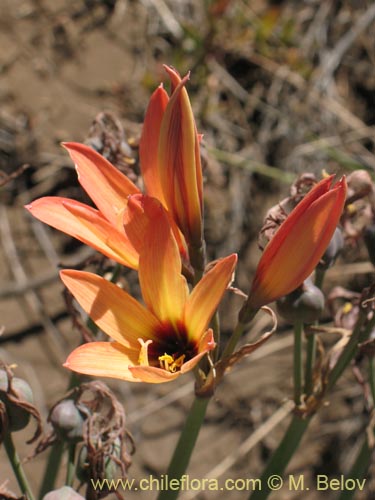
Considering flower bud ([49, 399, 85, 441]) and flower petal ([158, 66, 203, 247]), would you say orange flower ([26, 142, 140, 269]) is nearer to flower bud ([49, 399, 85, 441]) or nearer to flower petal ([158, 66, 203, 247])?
flower petal ([158, 66, 203, 247])

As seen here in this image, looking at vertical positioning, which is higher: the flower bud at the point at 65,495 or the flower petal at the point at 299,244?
the flower petal at the point at 299,244

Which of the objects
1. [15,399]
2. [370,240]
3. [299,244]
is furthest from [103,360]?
[370,240]

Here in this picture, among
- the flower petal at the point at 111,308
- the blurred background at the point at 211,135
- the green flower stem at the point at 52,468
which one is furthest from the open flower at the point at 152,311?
the blurred background at the point at 211,135

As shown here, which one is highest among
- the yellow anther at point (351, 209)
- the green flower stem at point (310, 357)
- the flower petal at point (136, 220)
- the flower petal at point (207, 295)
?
the flower petal at point (136, 220)

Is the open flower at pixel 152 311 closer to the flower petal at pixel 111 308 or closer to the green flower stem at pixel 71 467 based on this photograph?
the flower petal at pixel 111 308

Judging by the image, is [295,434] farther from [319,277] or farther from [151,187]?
[151,187]

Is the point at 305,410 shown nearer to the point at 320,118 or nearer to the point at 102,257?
the point at 102,257
